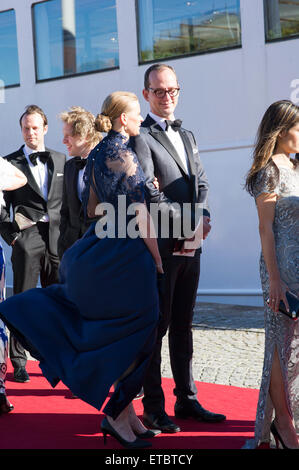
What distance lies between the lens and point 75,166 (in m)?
5.31

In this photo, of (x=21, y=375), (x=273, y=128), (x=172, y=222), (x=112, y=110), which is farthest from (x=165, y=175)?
(x=21, y=375)

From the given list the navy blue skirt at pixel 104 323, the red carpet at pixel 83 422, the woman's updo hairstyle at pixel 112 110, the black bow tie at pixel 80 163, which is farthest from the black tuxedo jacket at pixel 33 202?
the navy blue skirt at pixel 104 323

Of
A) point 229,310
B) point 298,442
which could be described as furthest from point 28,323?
point 229,310

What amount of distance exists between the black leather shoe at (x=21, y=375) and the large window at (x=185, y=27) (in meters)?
6.16

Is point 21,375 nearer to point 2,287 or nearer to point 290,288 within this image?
point 2,287

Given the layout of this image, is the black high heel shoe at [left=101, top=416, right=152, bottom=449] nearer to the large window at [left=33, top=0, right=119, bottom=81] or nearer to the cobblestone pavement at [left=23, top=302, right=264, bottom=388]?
the cobblestone pavement at [left=23, top=302, right=264, bottom=388]

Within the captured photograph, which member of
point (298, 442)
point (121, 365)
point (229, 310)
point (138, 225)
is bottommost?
point (229, 310)

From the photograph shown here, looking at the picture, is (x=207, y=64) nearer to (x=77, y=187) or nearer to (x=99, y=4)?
(x=99, y=4)

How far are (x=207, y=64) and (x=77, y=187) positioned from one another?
18.3 ft

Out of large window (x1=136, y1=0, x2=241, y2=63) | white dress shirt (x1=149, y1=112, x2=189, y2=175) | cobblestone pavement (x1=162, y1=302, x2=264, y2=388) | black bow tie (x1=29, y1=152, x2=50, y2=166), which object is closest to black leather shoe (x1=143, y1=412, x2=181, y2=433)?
cobblestone pavement (x1=162, y1=302, x2=264, y2=388)

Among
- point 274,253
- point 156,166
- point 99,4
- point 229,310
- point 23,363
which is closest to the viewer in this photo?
point 274,253

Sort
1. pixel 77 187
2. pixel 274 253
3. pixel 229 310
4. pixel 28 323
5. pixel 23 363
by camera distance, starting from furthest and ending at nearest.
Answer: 1. pixel 229 310
2. pixel 23 363
3. pixel 77 187
4. pixel 28 323
5. pixel 274 253

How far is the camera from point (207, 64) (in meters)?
10.3

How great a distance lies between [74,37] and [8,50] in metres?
1.47
